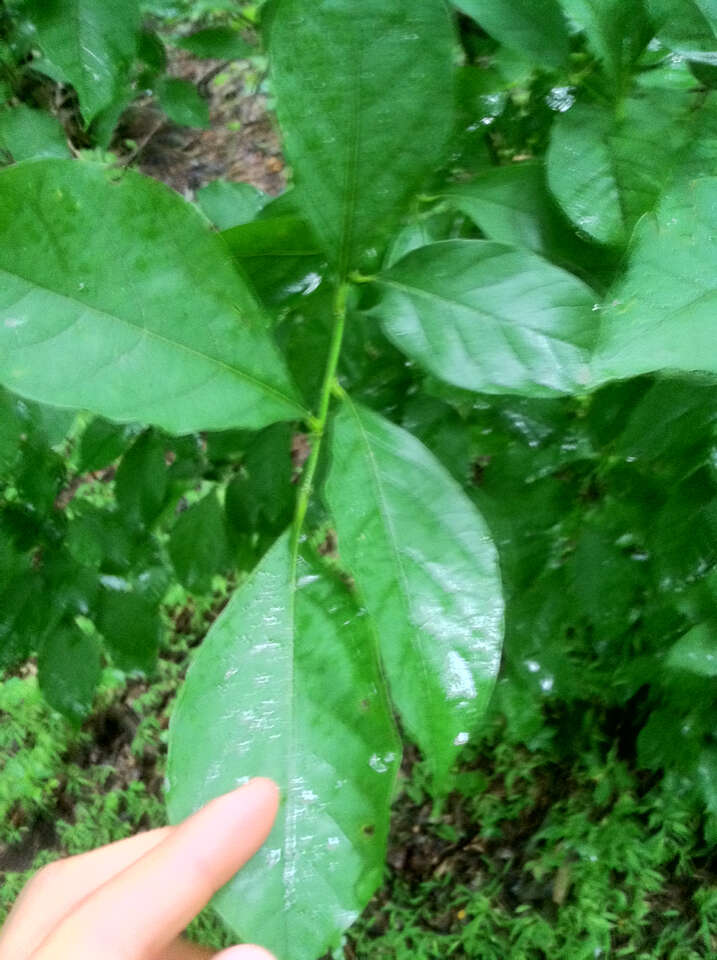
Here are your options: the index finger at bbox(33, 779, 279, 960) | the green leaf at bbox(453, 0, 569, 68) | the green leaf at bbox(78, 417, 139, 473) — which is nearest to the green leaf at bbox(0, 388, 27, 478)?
the green leaf at bbox(78, 417, 139, 473)

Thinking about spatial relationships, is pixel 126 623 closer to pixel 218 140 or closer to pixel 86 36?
pixel 86 36

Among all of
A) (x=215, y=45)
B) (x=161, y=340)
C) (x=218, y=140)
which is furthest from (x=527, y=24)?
(x=218, y=140)

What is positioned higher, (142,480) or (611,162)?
(611,162)

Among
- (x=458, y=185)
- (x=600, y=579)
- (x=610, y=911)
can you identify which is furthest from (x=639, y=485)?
(x=610, y=911)

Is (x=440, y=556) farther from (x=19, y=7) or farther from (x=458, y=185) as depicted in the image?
(x=19, y=7)

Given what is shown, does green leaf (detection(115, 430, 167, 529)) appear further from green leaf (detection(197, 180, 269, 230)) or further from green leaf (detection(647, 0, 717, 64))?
green leaf (detection(647, 0, 717, 64))

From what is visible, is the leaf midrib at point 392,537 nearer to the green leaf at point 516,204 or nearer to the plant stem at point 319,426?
the plant stem at point 319,426

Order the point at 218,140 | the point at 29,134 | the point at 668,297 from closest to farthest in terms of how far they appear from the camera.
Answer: the point at 668,297
the point at 29,134
the point at 218,140
